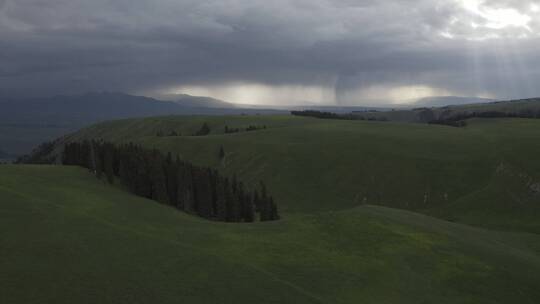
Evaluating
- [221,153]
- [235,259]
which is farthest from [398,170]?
[235,259]

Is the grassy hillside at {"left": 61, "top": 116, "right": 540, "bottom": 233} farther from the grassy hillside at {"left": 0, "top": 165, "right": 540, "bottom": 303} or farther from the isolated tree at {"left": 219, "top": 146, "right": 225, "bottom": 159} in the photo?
the grassy hillside at {"left": 0, "top": 165, "right": 540, "bottom": 303}

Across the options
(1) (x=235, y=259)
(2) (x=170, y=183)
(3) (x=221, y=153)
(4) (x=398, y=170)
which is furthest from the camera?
(3) (x=221, y=153)

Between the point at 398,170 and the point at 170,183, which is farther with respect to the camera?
the point at 398,170

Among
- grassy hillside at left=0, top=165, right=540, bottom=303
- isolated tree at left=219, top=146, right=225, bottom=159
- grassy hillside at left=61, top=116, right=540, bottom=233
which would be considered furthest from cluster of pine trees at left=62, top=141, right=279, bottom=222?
isolated tree at left=219, top=146, right=225, bottom=159

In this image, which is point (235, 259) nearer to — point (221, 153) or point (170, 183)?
point (170, 183)

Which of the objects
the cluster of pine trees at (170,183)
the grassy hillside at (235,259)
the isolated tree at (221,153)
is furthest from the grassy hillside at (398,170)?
the grassy hillside at (235,259)

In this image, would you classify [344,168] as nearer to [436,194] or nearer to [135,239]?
[436,194]

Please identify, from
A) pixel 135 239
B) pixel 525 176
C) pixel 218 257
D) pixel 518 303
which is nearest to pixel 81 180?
pixel 135 239
